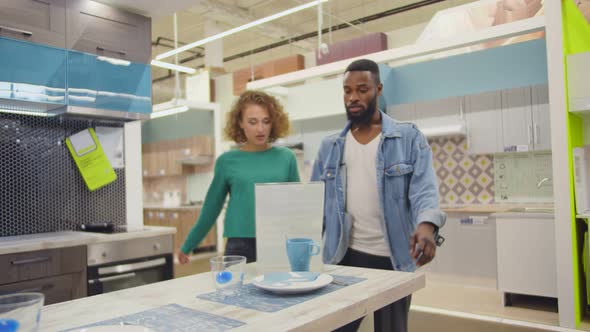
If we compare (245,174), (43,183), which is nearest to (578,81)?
(245,174)

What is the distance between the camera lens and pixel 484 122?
5.11m

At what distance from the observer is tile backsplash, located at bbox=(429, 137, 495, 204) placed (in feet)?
17.7

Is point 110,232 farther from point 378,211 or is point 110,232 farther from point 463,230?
point 463,230

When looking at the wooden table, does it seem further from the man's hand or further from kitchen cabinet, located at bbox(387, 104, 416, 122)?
kitchen cabinet, located at bbox(387, 104, 416, 122)

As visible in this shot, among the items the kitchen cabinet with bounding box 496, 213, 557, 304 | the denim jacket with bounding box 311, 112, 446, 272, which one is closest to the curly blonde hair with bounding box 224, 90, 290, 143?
the denim jacket with bounding box 311, 112, 446, 272

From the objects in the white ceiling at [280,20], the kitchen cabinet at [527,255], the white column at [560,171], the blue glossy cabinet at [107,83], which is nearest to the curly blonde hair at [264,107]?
the blue glossy cabinet at [107,83]

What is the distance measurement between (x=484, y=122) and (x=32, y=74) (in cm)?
440

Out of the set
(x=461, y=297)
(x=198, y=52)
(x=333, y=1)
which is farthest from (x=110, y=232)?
(x=198, y=52)

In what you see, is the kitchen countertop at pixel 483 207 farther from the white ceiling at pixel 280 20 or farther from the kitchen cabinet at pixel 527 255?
the white ceiling at pixel 280 20

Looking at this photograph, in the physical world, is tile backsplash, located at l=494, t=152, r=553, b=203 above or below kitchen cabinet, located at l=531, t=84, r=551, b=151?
below

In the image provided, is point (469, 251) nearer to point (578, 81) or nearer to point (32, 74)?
point (578, 81)

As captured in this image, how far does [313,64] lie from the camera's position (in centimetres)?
649

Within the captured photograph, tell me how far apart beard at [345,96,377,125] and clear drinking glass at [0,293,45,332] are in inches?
54.8

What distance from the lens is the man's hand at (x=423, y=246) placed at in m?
1.61
